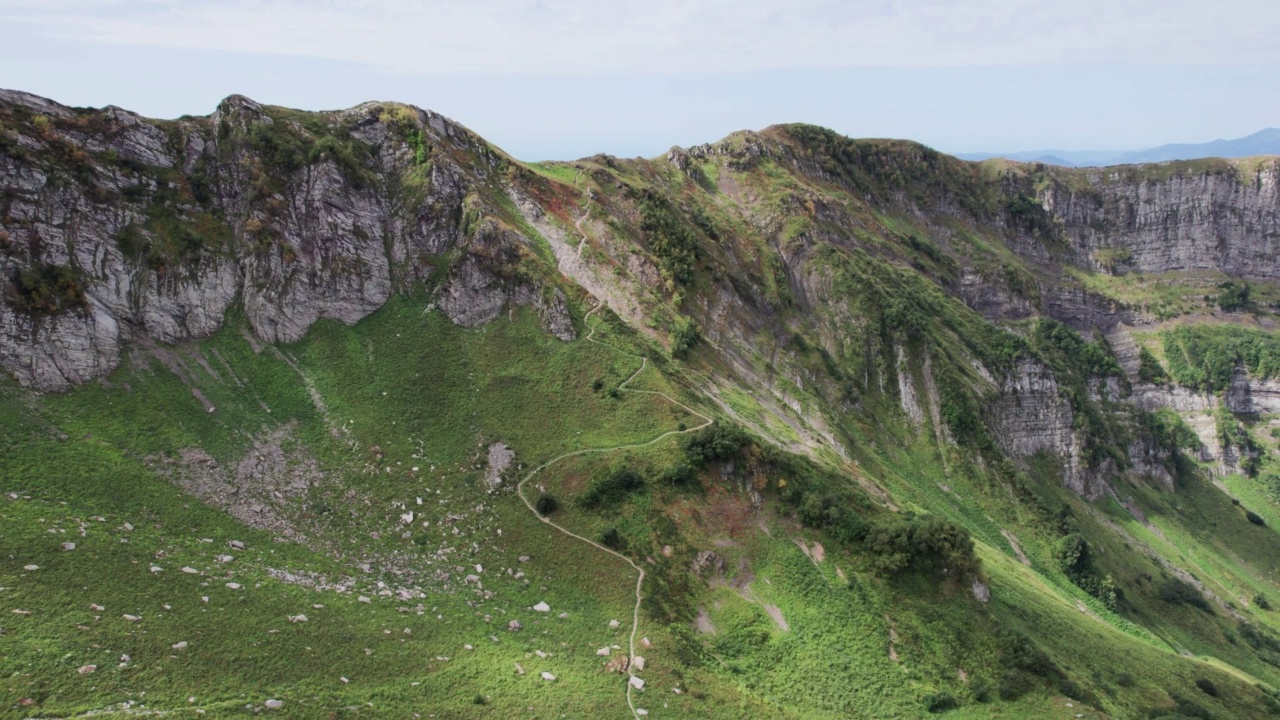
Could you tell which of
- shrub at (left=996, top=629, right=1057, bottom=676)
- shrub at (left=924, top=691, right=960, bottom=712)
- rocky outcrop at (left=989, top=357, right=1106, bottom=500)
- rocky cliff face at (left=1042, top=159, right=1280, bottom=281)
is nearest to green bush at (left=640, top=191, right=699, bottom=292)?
shrub at (left=996, top=629, right=1057, bottom=676)

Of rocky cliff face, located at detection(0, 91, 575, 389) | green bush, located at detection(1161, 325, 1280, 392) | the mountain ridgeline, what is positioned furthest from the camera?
green bush, located at detection(1161, 325, 1280, 392)

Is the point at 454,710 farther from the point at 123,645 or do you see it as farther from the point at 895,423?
the point at 895,423

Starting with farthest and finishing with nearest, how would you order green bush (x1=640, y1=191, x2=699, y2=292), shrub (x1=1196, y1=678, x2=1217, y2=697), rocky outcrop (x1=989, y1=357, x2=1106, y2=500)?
rocky outcrop (x1=989, y1=357, x2=1106, y2=500) < green bush (x1=640, y1=191, x2=699, y2=292) < shrub (x1=1196, y1=678, x2=1217, y2=697)

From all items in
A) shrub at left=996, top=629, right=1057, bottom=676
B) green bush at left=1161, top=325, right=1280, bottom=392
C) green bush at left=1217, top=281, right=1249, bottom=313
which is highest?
green bush at left=1217, top=281, right=1249, bottom=313

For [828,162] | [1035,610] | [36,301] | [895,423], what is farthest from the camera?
[828,162]

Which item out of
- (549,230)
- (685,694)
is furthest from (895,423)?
(685,694)

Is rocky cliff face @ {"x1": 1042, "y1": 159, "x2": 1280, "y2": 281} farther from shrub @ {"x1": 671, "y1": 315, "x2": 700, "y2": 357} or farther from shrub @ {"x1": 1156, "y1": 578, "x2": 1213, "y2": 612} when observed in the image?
shrub @ {"x1": 671, "y1": 315, "x2": 700, "y2": 357}
